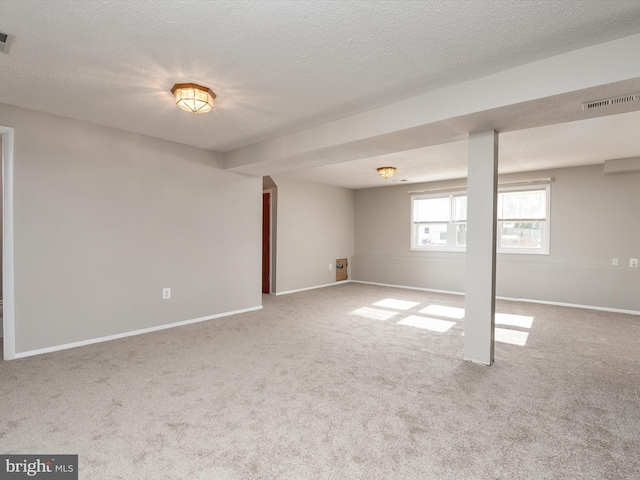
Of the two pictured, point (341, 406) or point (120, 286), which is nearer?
point (341, 406)

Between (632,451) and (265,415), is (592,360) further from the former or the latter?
(265,415)

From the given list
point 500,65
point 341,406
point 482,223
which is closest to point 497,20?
point 500,65

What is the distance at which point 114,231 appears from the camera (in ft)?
12.0

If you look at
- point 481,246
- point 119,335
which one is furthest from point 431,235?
point 119,335

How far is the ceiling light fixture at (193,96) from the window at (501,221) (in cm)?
440

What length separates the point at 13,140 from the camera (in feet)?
9.98

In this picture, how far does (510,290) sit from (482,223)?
3.84 metres

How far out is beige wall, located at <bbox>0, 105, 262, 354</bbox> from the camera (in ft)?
10.3

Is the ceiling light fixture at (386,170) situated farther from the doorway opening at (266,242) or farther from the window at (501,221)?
the doorway opening at (266,242)

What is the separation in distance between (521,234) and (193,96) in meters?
5.82

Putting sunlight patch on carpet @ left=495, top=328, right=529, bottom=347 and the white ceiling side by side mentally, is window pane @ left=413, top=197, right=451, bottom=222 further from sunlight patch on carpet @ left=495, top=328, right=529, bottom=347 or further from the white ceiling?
the white ceiling

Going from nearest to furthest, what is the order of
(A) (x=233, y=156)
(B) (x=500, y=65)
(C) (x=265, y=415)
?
(C) (x=265, y=415), (B) (x=500, y=65), (A) (x=233, y=156)

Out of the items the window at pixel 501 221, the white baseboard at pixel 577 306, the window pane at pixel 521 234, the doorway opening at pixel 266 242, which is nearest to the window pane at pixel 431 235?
the window at pixel 501 221
